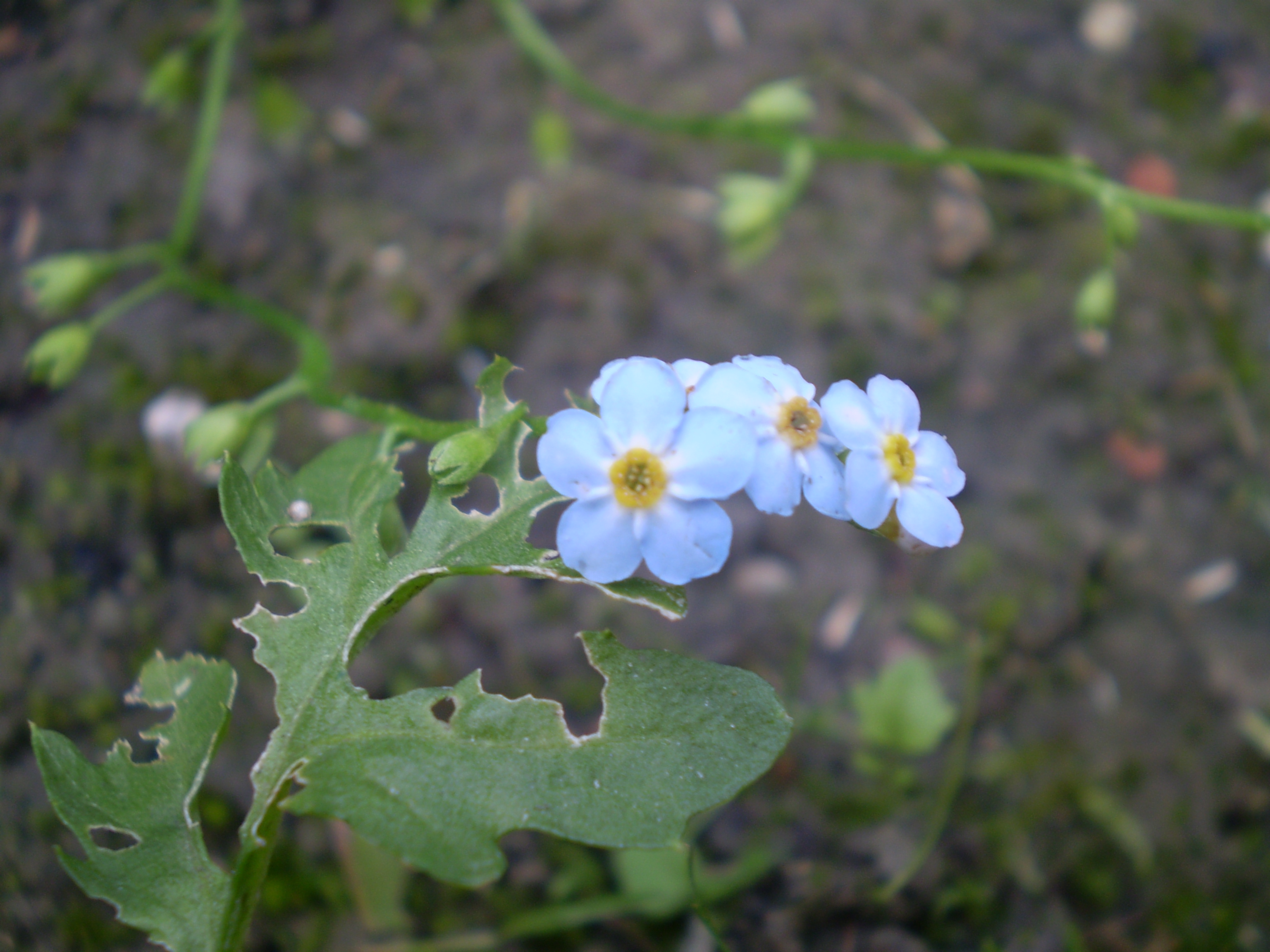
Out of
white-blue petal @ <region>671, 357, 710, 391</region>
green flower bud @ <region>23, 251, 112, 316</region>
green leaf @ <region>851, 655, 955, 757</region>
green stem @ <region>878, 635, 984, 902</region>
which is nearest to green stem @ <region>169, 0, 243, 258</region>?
green flower bud @ <region>23, 251, 112, 316</region>

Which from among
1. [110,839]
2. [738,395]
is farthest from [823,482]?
[110,839]

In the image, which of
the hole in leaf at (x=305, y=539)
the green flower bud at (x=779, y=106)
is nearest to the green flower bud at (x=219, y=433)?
the hole in leaf at (x=305, y=539)

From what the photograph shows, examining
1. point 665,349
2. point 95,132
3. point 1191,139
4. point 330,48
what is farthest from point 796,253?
point 95,132

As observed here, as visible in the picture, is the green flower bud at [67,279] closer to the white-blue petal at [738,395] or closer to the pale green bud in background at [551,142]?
the pale green bud in background at [551,142]

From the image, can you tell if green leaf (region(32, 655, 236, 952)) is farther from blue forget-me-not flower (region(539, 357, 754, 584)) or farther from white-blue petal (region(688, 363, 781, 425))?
white-blue petal (region(688, 363, 781, 425))

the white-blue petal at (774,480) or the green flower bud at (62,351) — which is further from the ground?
the white-blue petal at (774,480)

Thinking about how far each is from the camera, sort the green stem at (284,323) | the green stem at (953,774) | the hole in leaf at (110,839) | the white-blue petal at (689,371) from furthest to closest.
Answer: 1. the green stem at (953,774)
2. the green stem at (284,323)
3. the hole in leaf at (110,839)
4. the white-blue petal at (689,371)
